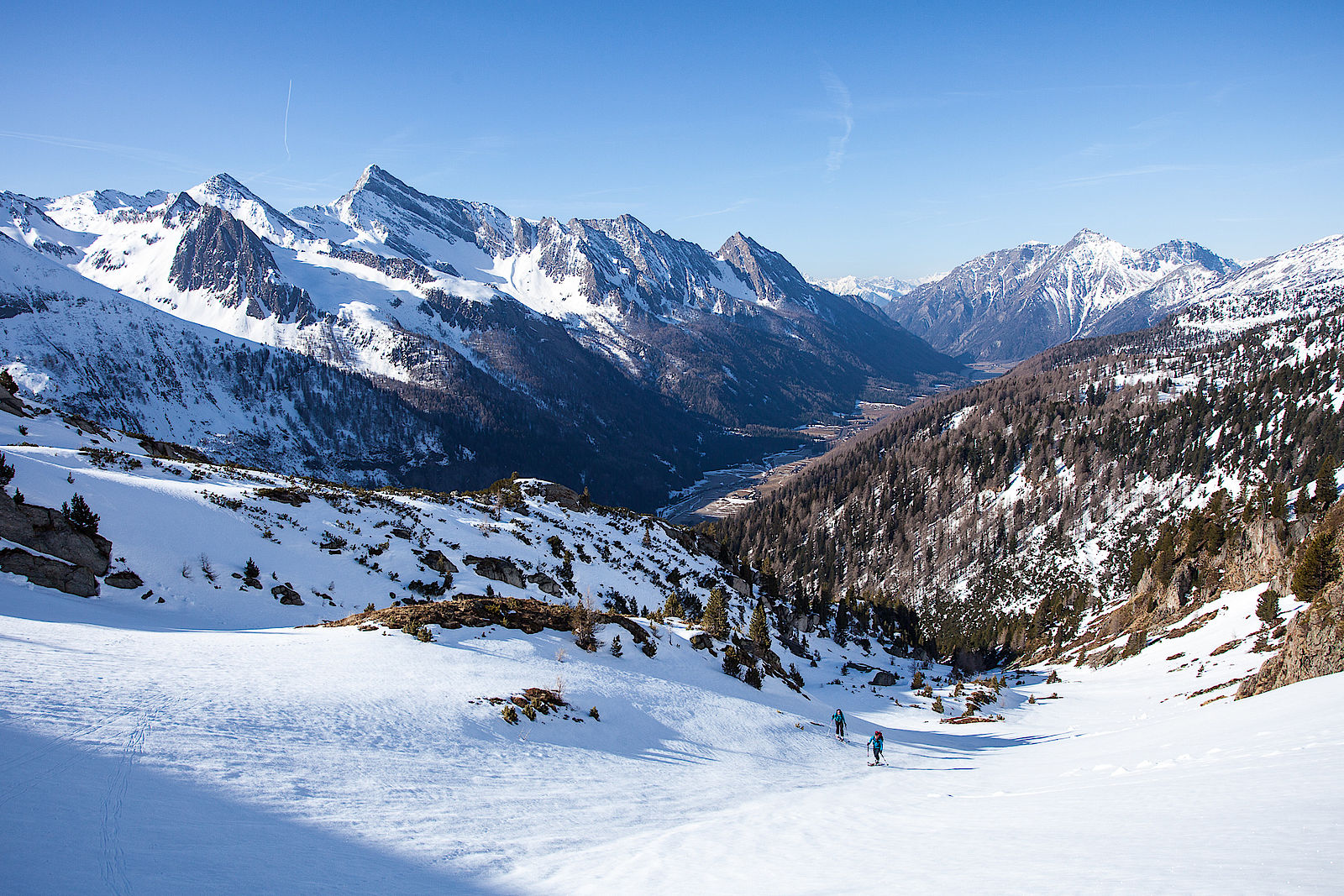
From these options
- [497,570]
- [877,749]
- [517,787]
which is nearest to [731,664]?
[877,749]

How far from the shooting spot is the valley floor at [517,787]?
6.68 m

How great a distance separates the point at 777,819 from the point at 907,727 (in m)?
23.3

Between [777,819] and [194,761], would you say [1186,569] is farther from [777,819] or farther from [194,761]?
[194,761]

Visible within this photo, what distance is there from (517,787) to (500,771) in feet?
2.14

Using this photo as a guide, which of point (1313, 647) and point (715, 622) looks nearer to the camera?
point (1313, 647)

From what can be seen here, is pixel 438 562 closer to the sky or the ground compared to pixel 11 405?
closer to the ground

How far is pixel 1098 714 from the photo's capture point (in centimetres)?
3128

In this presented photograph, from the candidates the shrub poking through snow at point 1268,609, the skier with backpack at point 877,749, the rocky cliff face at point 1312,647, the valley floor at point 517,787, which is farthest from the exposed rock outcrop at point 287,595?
the shrub poking through snow at point 1268,609

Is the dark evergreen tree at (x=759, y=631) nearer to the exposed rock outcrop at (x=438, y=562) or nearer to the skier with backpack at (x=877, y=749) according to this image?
the skier with backpack at (x=877, y=749)

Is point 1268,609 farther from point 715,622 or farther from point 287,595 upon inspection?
point 287,595

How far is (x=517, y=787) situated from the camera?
11148mm

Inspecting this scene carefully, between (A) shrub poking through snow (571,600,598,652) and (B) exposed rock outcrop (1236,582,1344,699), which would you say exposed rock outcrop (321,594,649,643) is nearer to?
(A) shrub poking through snow (571,600,598,652)

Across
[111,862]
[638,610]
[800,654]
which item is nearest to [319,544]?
[638,610]

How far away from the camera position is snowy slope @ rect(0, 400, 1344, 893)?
6.84 metres
